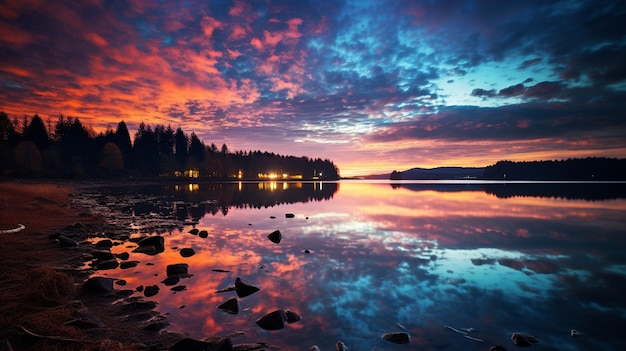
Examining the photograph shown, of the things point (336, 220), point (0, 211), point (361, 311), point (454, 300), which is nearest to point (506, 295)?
point (454, 300)

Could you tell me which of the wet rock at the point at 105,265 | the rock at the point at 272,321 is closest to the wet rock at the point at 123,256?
the wet rock at the point at 105,265

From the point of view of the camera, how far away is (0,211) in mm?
22891

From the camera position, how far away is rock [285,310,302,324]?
30.9ft

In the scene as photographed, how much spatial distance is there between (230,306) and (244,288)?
152 centimetres

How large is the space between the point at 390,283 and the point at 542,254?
1274cm

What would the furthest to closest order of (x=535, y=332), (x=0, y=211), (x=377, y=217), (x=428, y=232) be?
→ (x=377, y=217)
(x=428, y=232)
(x=0, y=211)
(x=535, y=332)

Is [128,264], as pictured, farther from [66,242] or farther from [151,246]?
[66,242]

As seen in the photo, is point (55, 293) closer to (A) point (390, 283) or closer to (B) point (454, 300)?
(A) point (390, 283)

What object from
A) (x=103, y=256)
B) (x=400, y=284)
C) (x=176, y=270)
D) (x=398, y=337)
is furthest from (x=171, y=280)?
(x=400, y=284)

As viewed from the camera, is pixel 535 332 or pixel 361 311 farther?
pixel 361 311

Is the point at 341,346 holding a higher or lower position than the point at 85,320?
lower

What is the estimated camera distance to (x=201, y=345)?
23.7 feet

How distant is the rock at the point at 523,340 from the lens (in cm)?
827

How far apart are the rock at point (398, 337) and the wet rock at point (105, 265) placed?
13.3m
